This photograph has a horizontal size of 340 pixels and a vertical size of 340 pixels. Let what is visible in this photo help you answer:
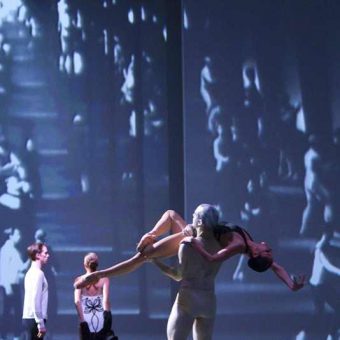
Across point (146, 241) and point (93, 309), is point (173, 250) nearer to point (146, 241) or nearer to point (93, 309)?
point (146, 241)

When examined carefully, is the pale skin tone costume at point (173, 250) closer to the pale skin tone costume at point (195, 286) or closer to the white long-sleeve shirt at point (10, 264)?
the pale skin tone costume at point (195, 286)

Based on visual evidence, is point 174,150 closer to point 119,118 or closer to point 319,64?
point 119,118

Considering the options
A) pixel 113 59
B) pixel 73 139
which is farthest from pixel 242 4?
pixel 73 139

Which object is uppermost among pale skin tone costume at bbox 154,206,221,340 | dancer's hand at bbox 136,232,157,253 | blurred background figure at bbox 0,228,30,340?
dancer's hand at bbox 136,232,157,253

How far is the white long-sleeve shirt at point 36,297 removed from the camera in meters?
8.59

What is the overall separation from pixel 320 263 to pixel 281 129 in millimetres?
1533

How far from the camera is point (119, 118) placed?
435 inches

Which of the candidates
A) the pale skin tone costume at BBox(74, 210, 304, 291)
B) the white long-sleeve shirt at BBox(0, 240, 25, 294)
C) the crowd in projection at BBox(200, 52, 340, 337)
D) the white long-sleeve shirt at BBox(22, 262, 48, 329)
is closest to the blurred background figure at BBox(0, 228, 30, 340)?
the white long-sleeve shirt at BBox(0, 240, 25, 294)

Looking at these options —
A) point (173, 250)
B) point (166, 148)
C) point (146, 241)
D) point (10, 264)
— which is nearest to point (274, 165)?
point (166, 148)

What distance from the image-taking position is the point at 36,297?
8594mm

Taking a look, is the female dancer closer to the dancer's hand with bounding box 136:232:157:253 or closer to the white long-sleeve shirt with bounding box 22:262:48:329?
the white long-sleeve shirt with bounding box 22:262:48:329

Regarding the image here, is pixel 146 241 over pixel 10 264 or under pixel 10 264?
over

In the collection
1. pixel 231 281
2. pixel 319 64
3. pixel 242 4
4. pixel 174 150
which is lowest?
pixel 231 281

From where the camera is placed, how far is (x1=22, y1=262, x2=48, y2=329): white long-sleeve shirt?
859 centimetres
